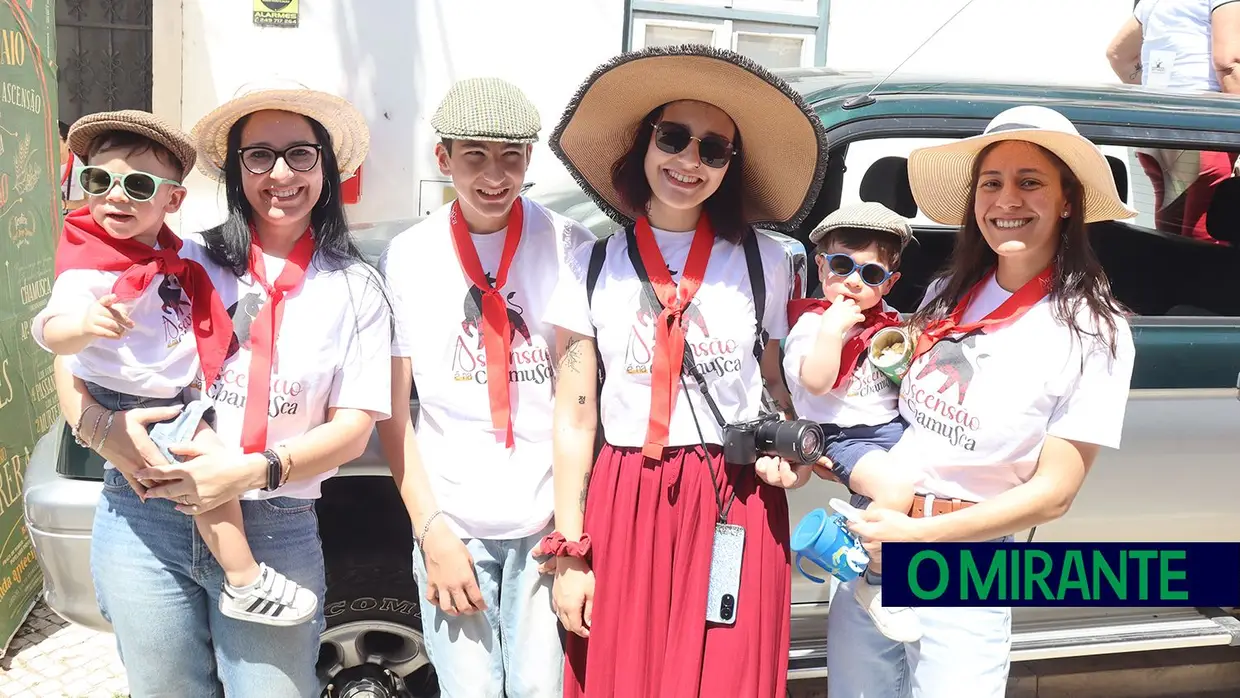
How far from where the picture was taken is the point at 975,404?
6.86ft

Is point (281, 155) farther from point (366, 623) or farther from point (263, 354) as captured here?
point (366, 623)

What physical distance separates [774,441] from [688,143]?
671mm

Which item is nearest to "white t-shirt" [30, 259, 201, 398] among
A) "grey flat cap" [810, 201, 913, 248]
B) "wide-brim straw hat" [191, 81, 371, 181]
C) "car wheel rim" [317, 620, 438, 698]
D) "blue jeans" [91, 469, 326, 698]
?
"blue jeans" [91, 469, 326, 698]

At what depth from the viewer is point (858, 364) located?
229 centimetres

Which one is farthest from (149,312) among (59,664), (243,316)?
(59,664)

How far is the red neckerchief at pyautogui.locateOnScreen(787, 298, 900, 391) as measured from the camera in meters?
2.25

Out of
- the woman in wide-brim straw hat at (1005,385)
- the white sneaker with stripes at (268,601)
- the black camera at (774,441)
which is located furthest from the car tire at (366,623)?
the woman in wide-brim straw hat at (1005,385)

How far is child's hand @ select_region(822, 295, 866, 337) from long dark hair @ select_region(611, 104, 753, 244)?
27 cm

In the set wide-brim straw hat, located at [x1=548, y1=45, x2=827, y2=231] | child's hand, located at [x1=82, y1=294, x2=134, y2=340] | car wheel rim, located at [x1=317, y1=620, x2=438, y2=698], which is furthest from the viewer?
car wheel rim, located at [x1=317, y1=620, x2=438, y2=698]

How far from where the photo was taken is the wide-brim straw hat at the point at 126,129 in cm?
196

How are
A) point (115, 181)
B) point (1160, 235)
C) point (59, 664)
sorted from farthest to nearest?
1. point (1160, 235)
2. point (59, 664)
3. point (115, 181)

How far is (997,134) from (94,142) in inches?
73.7

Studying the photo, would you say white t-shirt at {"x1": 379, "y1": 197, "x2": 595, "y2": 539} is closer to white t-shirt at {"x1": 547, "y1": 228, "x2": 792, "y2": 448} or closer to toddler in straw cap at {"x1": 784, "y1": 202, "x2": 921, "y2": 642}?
white t-shirt at {"x1": 547, "y1": 228, "x2": 792, "y2": 448}

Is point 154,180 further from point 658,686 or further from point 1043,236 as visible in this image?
point 1043,236
